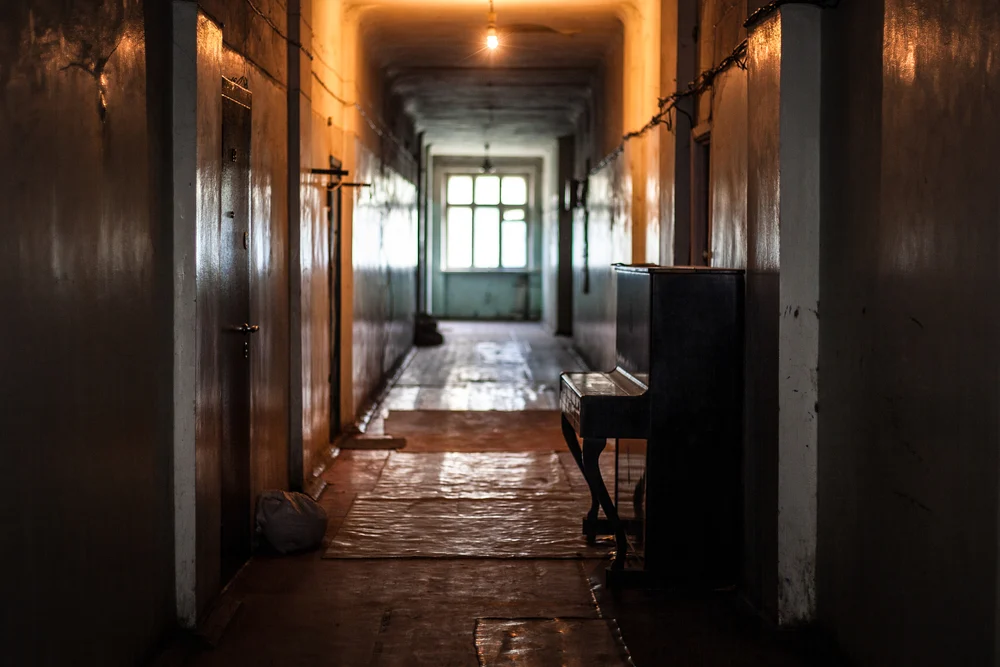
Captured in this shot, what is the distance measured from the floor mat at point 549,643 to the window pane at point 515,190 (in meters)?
18.8

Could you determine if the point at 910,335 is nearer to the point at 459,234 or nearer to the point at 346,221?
the point at 346,221

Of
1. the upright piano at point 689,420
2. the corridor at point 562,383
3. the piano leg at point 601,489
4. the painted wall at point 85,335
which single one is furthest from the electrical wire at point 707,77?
the painted wall at point 85,335

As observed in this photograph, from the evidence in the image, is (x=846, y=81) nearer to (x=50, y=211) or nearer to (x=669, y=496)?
(x=669, y=496)

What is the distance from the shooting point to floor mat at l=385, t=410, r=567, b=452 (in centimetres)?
Result: 796

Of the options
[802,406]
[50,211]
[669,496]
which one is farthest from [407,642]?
[50,211]

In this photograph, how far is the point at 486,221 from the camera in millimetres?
22594

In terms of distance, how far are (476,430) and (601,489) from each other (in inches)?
155

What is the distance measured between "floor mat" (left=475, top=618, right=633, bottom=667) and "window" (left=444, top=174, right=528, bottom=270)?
731 inches

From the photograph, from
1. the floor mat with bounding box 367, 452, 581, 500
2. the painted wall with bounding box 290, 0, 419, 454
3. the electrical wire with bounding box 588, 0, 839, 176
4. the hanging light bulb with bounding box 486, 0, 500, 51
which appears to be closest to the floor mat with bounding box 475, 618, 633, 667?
the floor mat with bounding box 367, 452, 581, 500

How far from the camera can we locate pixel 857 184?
11.3 feet

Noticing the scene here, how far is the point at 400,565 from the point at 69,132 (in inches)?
107

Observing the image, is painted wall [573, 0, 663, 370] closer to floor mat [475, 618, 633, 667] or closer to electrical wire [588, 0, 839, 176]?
electrical wire [588, 0, 839, 176]

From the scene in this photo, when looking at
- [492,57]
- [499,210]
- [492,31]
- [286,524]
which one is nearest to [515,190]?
[499,210]

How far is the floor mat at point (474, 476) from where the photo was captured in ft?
20.8
